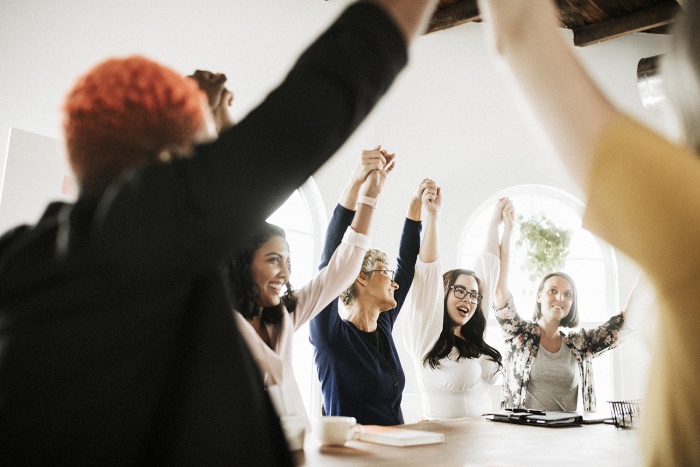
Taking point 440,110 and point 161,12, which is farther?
point 440,110

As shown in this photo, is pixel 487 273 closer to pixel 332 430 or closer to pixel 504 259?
pixel 504 259

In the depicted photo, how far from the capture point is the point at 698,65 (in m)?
0.43

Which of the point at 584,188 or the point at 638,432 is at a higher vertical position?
the point at 584,188

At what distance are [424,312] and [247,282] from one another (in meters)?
1.30

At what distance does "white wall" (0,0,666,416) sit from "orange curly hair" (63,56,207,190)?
301cm

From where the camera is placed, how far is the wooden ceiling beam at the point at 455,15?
4.76 m

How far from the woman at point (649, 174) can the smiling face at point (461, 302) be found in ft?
9.06

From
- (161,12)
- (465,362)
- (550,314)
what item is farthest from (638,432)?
(161,12)

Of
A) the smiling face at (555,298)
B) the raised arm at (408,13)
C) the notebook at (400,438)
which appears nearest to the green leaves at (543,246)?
the smiling face at (555,298)

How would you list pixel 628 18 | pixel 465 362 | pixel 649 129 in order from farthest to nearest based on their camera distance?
1. pixel 628 18
2. pixel 465 362
3. pixel 649 129

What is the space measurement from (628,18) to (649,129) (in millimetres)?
5331

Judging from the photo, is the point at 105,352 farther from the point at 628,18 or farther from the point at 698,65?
the point at 628,18

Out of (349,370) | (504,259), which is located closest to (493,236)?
(504,259)

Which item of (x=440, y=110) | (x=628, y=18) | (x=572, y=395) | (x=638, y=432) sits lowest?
(x=572, y=395)
